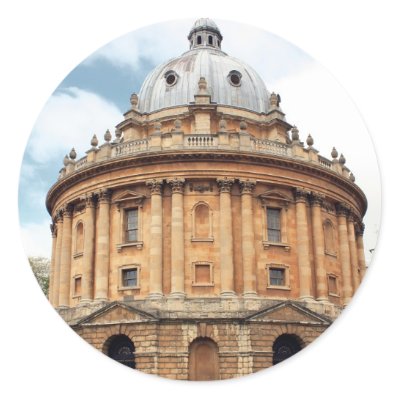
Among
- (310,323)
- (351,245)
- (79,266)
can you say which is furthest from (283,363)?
(79,266)

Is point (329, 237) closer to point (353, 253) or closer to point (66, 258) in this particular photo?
point (353, 253)

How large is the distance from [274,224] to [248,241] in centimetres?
101

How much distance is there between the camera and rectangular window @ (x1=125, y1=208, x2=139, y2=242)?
17.2 m

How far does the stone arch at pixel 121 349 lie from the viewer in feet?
48.9

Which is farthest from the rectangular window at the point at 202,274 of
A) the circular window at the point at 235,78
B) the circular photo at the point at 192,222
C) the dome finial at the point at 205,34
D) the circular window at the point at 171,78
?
the circular window at the point at 171,78

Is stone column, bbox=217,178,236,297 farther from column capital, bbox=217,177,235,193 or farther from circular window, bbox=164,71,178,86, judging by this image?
circular window, bbox=164,71,178,86

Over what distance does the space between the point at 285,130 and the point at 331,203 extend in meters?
2.80

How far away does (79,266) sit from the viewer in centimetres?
1762

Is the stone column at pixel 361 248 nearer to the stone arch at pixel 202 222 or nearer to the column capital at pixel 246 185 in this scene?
the column capital at pixel 246 185

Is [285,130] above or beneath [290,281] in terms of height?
above

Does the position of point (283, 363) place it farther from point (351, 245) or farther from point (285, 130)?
point (285, 130)

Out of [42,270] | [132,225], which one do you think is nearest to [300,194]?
[132,225]

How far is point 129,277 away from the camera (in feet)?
56.9

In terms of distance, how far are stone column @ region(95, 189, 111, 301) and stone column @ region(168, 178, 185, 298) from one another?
196 cm
